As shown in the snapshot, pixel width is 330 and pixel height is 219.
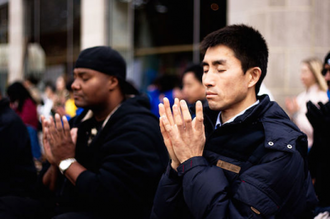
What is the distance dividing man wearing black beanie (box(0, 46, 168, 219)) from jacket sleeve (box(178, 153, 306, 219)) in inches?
38.6

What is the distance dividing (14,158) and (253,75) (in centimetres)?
251

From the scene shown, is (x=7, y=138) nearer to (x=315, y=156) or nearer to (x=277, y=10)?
(x=315, y=156)

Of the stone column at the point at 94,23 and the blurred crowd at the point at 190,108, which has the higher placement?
the stone column at the point at 94,23

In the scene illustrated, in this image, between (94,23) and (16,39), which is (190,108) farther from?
(16,39)

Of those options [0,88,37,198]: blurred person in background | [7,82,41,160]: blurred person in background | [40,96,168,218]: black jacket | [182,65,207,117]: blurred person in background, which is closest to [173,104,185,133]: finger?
[40,96,168,218]: black jacket

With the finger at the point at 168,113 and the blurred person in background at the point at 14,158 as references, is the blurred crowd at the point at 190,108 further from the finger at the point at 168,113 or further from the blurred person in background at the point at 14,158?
the finger at the point at 168,113

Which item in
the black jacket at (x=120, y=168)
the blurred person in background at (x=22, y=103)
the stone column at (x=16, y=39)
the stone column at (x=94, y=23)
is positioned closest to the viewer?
the black jacket at (x=120, y=168)

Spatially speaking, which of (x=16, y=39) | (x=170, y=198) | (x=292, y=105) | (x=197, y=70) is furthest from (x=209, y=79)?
(x=16, y=39)

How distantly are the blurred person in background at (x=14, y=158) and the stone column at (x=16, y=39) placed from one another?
12723 millimetres

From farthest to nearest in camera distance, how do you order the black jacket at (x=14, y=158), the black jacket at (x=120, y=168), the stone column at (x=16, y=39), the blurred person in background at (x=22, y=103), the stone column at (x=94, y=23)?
1. the stone column at (x=16, y=39)
2. the stone column at (x=94, y=23)
3. the blurred person in background at (x=22, y=103)
4. the black jacket at (x=14, y=158)
5. the black jacket at (x=120, y=168)

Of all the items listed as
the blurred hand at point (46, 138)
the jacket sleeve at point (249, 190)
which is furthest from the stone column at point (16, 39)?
the jacket sleeve at point (249, 190)

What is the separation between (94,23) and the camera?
11.4 meters

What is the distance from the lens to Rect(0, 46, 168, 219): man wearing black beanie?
2748 millimetres

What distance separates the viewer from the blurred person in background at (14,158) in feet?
11.2
